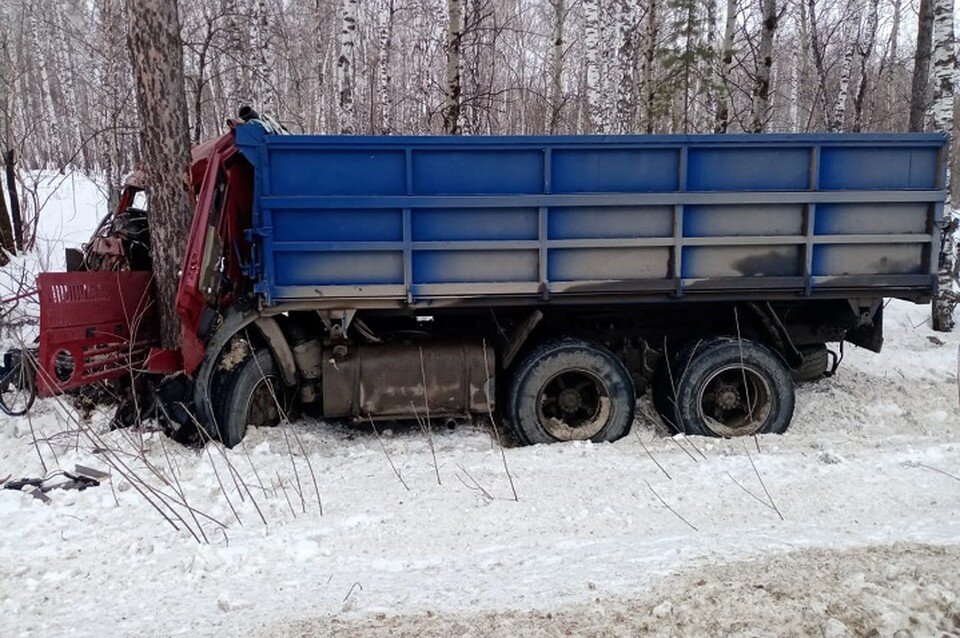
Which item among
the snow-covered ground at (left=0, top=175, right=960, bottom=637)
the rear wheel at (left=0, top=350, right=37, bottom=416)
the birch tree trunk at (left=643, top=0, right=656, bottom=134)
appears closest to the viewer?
the snow-covered ground at (left=0, top=175, right=960, bottom=637)

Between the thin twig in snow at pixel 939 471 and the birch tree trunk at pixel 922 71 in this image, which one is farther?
the birch tree trunk at pixel 922 71

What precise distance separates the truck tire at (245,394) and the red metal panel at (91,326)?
91 centimetres

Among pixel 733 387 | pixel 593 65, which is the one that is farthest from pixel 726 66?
pixel 733 387

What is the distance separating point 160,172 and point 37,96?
25.2 meters

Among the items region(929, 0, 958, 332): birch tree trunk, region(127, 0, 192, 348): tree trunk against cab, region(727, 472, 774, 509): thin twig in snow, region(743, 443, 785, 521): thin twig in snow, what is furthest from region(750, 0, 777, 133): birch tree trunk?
region(127, 0, 192, 348): tree trunk against cab

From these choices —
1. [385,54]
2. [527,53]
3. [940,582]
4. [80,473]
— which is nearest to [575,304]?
[940,582]

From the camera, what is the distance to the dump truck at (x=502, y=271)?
5359mm

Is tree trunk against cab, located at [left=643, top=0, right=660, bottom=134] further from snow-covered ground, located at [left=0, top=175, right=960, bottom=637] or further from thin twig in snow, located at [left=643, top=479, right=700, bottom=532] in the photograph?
thin twig in snow, located at [left=643, top=479, right=700, bottom=532]

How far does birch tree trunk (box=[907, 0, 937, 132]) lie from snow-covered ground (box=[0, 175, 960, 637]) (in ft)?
21.3

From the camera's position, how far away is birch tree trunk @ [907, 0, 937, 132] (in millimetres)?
10297

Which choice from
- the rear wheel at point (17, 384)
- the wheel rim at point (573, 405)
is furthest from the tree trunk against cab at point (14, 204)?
the wheel rim at point (573, 405)

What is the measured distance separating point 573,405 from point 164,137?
4360 mm

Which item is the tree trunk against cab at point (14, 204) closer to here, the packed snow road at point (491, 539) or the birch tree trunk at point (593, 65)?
the packed snow road at point (491, 539)

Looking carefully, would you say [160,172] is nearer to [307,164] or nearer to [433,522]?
[307,164]
